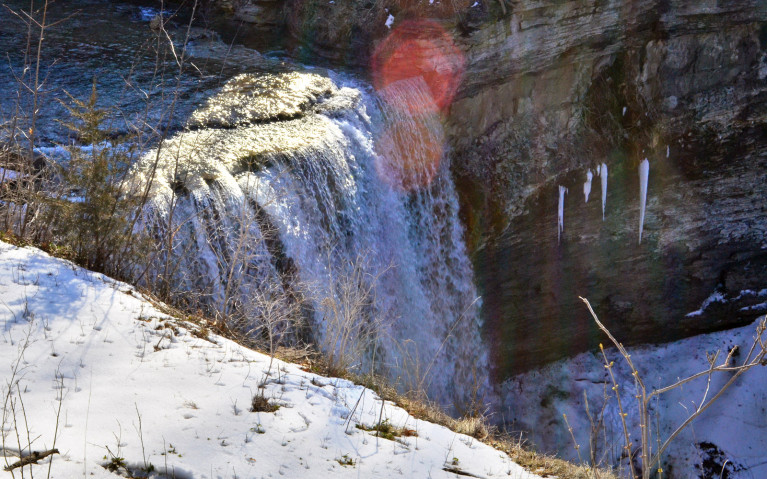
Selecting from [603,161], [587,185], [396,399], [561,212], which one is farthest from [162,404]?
[603,161]

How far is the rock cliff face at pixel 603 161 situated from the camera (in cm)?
1159

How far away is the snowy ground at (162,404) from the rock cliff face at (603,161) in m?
7.86

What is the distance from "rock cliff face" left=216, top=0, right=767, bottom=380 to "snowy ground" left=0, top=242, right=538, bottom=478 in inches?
309

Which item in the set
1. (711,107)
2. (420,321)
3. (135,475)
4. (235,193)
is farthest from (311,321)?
(711,107)

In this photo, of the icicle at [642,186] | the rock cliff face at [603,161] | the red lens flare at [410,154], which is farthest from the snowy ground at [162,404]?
the icicle at [642,186]

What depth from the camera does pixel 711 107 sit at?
39.2 feet

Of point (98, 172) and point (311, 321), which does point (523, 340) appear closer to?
point (311, 321)

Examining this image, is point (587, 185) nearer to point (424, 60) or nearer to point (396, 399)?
point (424, 60)

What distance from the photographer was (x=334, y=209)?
28.3ft

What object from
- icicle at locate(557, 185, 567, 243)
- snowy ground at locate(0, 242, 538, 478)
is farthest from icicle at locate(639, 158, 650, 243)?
snowy ground at locate(0, 242, 538, 478)

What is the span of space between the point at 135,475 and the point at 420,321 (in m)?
7.45

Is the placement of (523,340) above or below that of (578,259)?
below

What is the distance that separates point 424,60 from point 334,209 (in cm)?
475

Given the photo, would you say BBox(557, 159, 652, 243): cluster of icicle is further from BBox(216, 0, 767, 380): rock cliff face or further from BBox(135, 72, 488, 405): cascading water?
BBox(135, 72, 488, 405): cascading water
